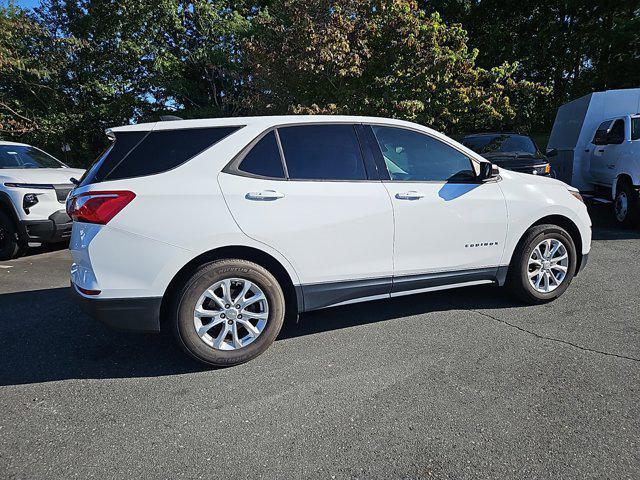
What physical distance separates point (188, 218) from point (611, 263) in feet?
17.6

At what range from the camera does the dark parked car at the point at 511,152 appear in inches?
300

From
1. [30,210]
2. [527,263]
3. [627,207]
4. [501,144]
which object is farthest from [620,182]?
[30,210]

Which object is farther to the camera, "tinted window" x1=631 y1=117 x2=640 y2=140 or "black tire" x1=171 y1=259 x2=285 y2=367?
"tinted window" x1=631 y1=117 x2=640 y2=140

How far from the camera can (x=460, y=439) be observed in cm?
230

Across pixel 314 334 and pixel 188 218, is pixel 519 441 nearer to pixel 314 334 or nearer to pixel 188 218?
pixel 314 334

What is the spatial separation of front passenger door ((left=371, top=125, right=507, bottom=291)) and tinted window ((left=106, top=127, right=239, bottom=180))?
136 centimetres

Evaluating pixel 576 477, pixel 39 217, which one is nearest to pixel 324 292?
pixel 576 477

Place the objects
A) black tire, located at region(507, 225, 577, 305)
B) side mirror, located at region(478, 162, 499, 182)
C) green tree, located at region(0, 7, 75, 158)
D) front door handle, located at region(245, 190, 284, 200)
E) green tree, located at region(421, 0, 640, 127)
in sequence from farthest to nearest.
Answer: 1. green tree, located at region(421, 0, 640, 127)
2. green tree, located at region(0, 7, 75, 158)
3. black tire, located at region(507, 225, 577, 305)
4. side mirror, located at region(478, 162, 499, 182)
5. front door handle, located at region(245, 190, 284, 200)

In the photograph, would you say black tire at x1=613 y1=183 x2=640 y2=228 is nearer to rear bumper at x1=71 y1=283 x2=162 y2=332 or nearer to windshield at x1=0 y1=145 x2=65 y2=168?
rear bumper at x1=71 y1=283 x2=162 y2=332

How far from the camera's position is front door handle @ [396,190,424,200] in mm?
3488

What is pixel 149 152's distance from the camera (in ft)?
10.0

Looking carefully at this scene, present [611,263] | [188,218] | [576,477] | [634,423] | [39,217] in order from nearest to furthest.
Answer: [576,477] < [634,423] < [188,218] < [611,263] < [39,217]

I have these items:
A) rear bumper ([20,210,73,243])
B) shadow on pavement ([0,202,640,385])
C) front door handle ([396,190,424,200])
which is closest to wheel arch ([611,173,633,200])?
shadow on pavement ([0,202,640,385])

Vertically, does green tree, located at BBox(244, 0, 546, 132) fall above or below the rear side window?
above
